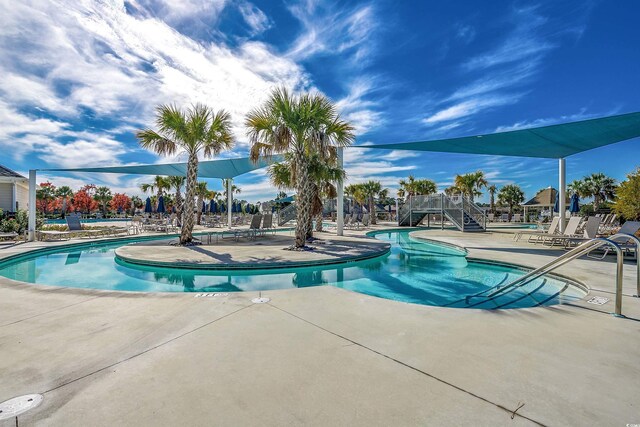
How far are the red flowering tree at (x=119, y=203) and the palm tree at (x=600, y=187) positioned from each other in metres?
69.0

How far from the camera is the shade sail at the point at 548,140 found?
724 centimetres

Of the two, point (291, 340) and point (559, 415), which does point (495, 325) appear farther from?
point (291, 340)

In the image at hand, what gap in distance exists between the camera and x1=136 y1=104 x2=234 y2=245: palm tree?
988cm

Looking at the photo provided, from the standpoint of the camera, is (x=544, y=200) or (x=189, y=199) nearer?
(x=189, y=199)

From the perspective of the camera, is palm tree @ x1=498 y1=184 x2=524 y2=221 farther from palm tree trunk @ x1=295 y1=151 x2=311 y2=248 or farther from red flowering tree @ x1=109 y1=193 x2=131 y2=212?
red flowering tree @ x1=109 y1=193 x2=131 y2=212

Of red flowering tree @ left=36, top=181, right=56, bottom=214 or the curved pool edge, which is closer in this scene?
the curved pool edge

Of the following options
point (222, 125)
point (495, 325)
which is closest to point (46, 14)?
point (222, 125)

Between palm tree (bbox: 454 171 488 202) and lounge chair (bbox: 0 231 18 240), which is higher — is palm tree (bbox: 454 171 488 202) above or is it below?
above

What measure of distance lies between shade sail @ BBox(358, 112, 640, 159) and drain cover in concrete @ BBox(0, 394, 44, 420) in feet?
33.8

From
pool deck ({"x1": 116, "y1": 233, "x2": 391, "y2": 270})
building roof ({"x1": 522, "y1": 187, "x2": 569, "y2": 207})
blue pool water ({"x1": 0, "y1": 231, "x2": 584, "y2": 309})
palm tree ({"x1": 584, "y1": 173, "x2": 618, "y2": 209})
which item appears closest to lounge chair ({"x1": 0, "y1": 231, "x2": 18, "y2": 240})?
blue pool water ({"x1": 0, "y1": 231, "x2": 584, "y2": 309})

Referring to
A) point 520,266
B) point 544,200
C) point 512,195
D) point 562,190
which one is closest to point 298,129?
point 520,266

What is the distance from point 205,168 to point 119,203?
4309cm

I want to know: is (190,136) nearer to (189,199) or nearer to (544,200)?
(189,199)

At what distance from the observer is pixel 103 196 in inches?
1839
